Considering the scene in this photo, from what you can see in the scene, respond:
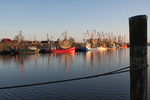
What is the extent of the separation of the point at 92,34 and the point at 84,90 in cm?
13217

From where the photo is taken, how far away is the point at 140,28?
4.36 meters

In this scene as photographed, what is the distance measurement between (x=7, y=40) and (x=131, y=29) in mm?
165221

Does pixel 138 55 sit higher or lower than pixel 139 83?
higher

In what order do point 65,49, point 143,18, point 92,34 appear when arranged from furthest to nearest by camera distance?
1. point 92,34
2. point 65,49
3. point 143,18

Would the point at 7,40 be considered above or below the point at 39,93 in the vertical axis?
above

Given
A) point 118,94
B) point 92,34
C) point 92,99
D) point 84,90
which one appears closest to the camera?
point 92,99

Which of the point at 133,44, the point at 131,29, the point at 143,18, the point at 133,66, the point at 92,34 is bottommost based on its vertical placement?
the point at 133,66

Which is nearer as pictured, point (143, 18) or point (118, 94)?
point (143, 18)

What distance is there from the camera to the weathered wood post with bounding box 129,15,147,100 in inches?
173

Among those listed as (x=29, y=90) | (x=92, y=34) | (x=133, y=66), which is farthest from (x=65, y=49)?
(x=133, y=66)

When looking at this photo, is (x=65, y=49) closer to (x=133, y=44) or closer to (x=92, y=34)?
(x=92, y=34)

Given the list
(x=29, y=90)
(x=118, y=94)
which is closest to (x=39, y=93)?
(x=29, y=90)

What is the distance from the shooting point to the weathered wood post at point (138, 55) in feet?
14.4

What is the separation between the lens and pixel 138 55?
177 inches
